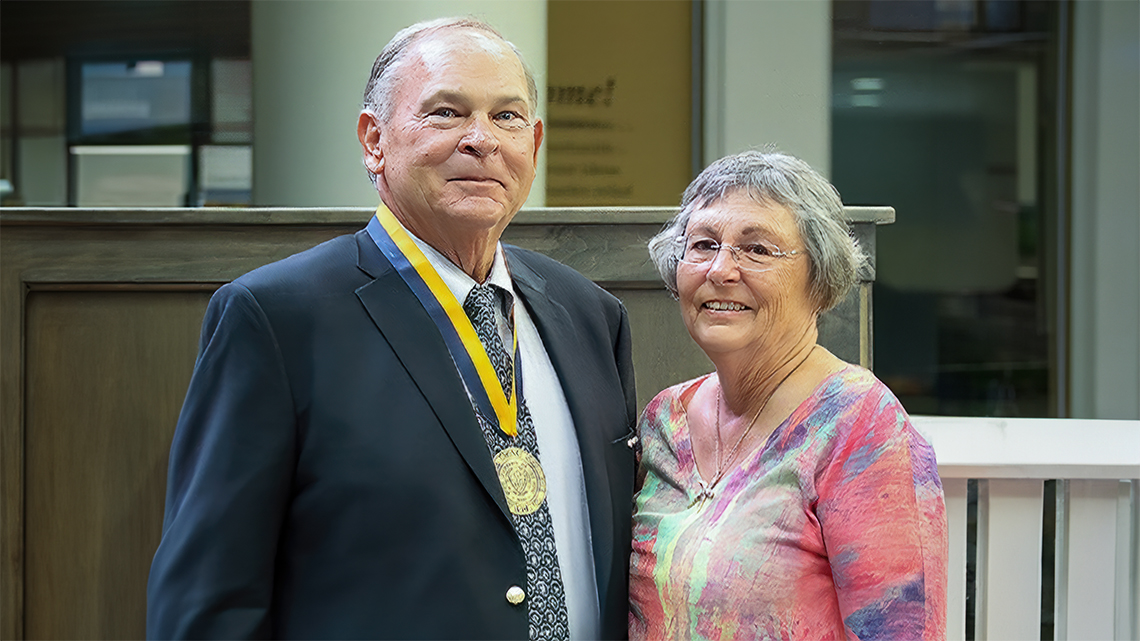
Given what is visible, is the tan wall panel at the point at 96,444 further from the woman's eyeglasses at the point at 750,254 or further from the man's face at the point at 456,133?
the woman's eyeglasses at the point at 750,254

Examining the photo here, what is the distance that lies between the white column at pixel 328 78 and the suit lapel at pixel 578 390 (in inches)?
51.3

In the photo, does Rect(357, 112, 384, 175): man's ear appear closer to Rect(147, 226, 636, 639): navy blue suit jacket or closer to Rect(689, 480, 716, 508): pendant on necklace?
Rect(147, 226, 636, 639): navy blue suit jacket

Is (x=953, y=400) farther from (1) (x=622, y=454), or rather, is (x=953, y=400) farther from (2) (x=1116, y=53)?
(1) (x=622, y=454)

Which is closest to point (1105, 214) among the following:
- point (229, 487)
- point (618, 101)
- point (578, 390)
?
point (618, 101)

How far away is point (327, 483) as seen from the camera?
4.50 feet

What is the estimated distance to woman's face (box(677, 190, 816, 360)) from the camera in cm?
160

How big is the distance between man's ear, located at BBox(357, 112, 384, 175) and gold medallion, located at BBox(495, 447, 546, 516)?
1.71ft

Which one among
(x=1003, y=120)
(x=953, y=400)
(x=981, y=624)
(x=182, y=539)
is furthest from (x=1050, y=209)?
(x=182, y=539)

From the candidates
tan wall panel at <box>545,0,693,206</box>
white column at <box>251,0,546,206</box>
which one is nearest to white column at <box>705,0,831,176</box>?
tan wall panel at <box>545,0,693,206</box>

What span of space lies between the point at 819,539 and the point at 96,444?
5.50ft

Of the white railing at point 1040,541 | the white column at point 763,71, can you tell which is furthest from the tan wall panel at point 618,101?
the white railing at point 1040,541

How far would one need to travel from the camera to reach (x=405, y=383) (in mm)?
1435

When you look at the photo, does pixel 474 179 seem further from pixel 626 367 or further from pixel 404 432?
pixel 626 367

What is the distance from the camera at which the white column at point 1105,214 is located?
14.9 feet
